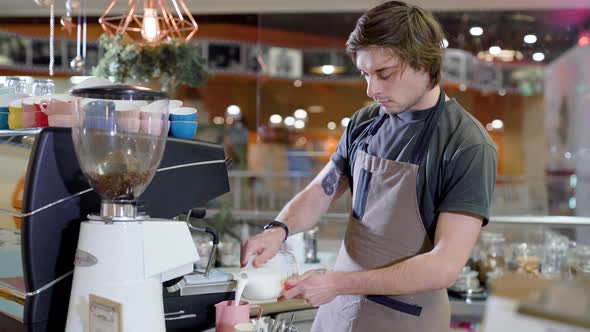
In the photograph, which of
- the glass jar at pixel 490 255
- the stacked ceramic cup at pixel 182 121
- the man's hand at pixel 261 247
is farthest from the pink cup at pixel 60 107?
the glass jar at pixel 490 255

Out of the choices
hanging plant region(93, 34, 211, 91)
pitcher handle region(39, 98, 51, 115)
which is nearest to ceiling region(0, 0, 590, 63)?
hanging plant region(93, 34, 211, 91)

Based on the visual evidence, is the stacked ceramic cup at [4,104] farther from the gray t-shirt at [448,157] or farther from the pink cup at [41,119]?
the gray t-shirt at [448,157]

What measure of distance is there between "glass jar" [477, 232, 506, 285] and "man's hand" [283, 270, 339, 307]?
7.36 feet

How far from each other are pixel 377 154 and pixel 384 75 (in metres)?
0.29

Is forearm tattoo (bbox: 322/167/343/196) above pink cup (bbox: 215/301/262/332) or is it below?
above

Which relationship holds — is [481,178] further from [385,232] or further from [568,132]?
[568,132]

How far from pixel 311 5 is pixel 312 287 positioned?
4.69 m

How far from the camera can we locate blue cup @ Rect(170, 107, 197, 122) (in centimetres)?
192

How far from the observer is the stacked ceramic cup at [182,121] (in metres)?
1.93

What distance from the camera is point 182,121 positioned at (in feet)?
6.34

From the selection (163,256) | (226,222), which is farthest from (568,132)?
(163,256)

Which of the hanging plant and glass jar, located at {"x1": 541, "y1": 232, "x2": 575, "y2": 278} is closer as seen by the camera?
glass jar, located at {"x1": 541, "y1": 232, "x2": 575, "y2": 278}

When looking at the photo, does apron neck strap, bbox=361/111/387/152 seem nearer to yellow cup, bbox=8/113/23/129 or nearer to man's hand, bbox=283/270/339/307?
man's hand, bbox=283/270/339/307

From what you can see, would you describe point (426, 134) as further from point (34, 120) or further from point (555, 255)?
point (555, 255)
